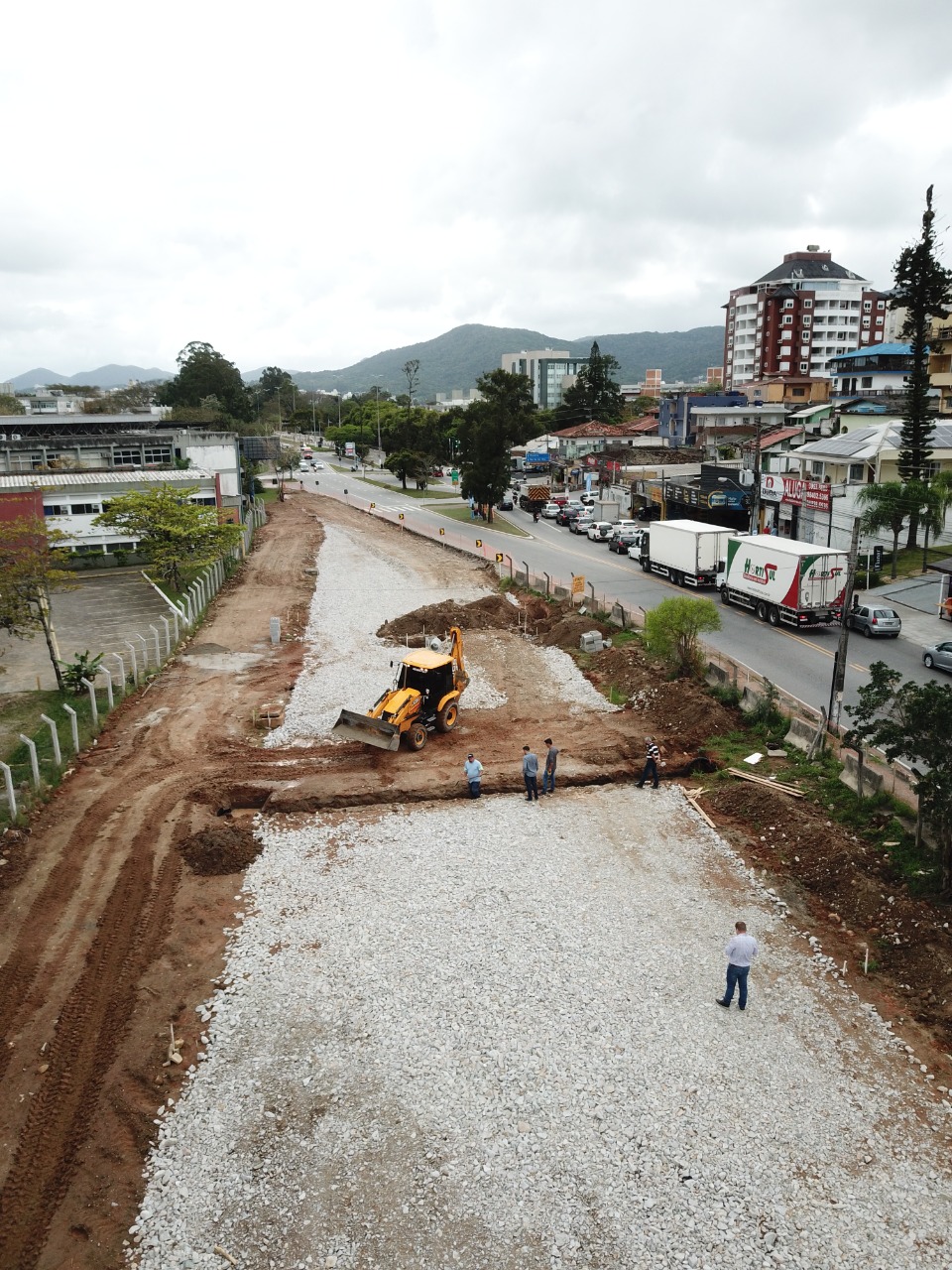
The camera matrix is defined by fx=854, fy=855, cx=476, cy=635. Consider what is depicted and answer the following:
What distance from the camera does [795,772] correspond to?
762 inches

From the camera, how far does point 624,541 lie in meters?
52.2

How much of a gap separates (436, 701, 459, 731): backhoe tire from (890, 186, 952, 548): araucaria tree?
104 feet

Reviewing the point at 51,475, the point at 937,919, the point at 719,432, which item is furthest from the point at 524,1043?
the point at 719,432

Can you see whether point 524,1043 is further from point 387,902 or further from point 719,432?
point 719,432

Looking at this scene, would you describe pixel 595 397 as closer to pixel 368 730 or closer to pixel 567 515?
pixel 567 515

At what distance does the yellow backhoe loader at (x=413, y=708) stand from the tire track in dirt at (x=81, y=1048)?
5.69 m

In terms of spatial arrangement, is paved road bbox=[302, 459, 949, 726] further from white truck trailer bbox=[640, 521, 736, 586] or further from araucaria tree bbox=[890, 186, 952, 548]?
araucaria tree bbox=[890, 186, 952, 548]

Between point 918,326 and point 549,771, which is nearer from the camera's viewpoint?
point 549,771

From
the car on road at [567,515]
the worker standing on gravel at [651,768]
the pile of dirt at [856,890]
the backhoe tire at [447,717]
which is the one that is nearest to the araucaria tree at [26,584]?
the backhoe tire at [447,717]

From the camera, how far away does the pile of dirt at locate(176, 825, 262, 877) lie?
16016 mm

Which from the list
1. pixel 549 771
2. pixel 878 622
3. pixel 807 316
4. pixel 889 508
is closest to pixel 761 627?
pixel 878 622

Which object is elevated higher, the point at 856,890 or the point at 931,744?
the point at 931,744

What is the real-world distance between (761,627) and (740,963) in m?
23.3

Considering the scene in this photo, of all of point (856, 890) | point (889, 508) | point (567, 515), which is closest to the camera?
point (856, 890)
